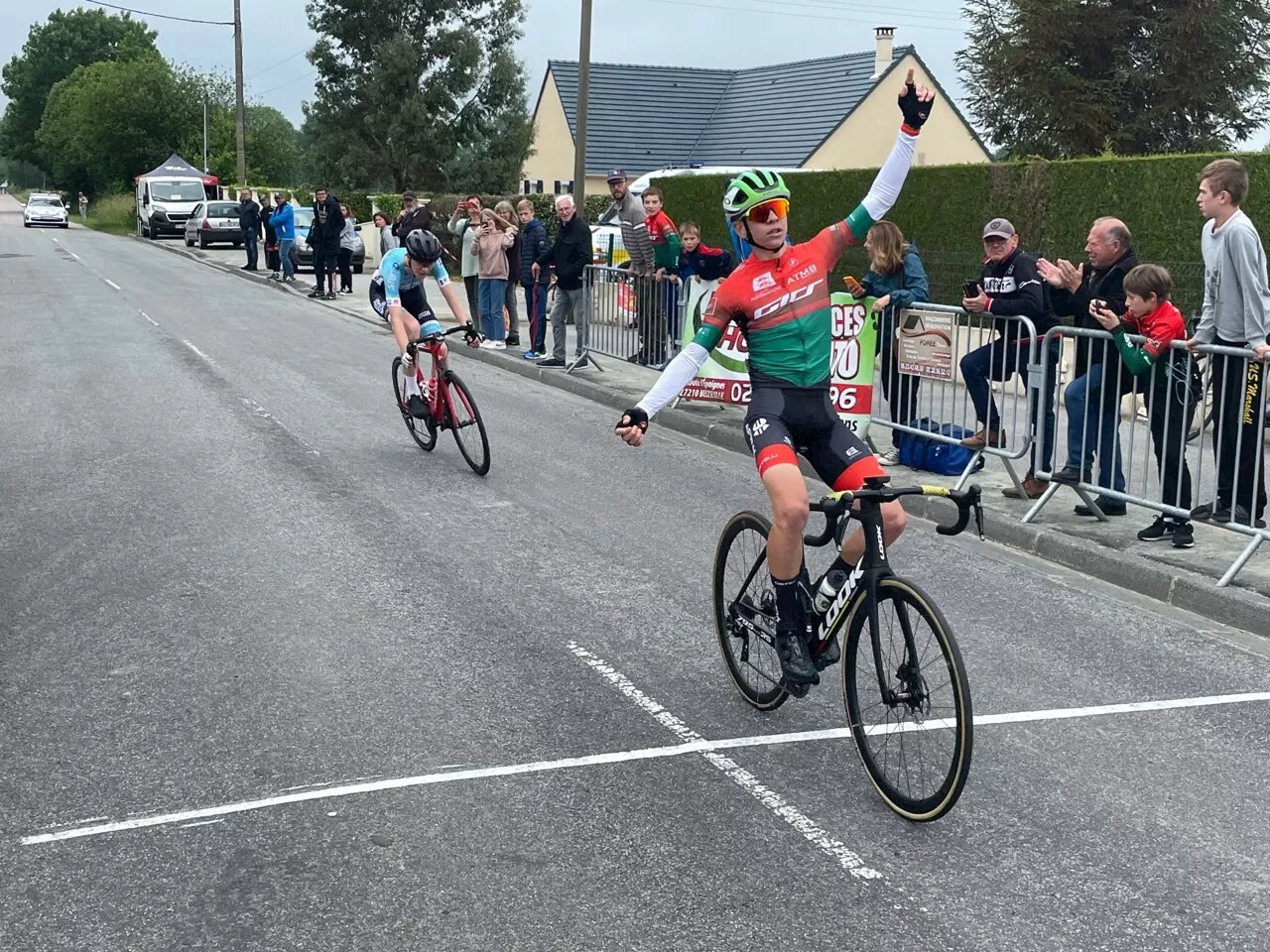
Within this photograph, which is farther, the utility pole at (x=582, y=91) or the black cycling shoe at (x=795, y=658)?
the utility pole at (x=582, y=91)

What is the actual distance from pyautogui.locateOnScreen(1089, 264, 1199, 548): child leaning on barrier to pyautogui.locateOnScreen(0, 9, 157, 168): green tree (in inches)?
5411

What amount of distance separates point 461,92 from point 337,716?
5748 centimetres

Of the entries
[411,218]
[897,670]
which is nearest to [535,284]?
[411,218]

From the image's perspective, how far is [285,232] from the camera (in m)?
31.4

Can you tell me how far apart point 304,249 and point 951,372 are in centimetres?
2764

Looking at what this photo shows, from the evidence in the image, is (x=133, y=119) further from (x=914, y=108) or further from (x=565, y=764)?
(x=565, y=764)

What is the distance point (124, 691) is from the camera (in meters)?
5.73

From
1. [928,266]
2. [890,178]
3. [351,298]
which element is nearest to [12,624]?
[890,178]

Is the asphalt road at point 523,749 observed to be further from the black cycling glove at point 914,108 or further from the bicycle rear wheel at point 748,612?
the black cycling glove at point 914,108

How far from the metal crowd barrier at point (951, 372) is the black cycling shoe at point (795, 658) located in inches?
182

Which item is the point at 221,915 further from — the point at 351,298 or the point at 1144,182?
the point at 351,298

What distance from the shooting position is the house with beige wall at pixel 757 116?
49.6 meters

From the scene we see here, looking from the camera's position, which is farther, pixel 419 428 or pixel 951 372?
pixel 419 428

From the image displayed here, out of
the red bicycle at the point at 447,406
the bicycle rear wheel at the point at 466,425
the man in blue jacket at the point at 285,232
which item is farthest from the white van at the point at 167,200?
the bicycle rear wheel at the point at 466,425
